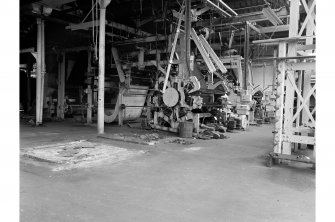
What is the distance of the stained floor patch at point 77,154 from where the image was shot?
4.80 meters

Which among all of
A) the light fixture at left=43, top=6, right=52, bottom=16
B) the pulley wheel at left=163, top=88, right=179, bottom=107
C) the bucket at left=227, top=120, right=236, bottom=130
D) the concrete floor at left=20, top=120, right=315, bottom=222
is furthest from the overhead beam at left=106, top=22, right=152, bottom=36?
the concrete floor at left=20, top=120, right=315, bottom=222

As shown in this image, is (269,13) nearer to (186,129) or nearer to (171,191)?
(186,129)

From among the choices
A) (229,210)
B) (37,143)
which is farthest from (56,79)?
(229,210)

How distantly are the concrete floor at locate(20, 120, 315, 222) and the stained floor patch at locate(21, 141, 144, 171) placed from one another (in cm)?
25

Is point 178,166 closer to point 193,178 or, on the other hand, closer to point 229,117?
point 193,178

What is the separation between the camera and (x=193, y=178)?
4.16 meters

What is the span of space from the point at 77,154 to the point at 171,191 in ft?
8.76

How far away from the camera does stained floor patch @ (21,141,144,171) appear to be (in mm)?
4805

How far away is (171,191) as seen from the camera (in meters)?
3.55

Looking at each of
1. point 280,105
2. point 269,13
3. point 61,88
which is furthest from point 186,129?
point 61,88

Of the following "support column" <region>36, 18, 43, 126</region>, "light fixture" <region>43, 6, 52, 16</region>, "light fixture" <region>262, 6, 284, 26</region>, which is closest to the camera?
"light fixture" <region>262, 6, 284, 26</region>

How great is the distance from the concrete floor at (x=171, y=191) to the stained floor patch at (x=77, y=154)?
249 mm

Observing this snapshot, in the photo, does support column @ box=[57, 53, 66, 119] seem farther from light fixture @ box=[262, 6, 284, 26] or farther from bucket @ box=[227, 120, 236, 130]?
light fixture @ box=[262, 6, 284, 26]

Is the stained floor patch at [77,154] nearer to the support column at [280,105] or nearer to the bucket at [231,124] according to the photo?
the support column at [280,105]
